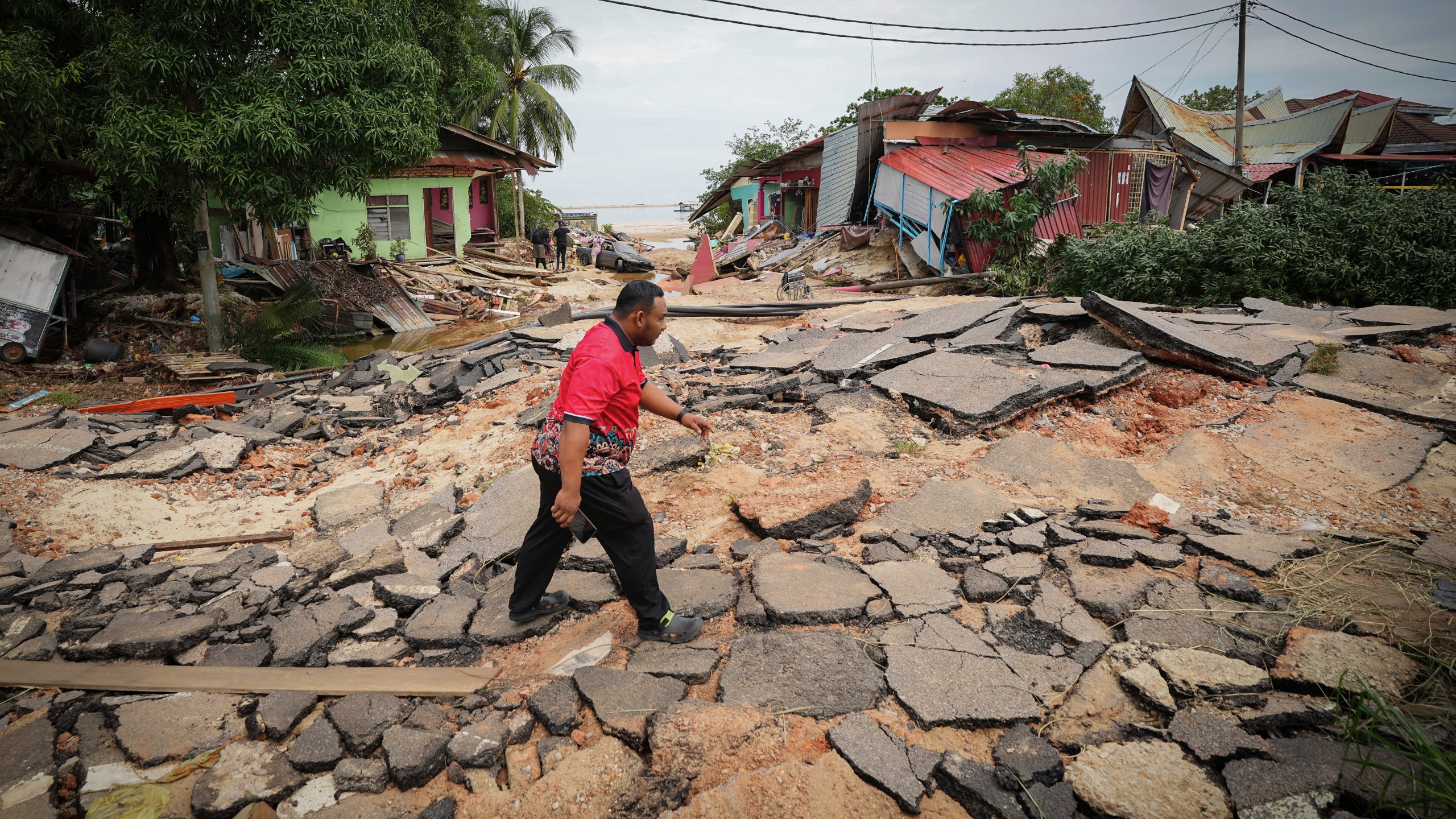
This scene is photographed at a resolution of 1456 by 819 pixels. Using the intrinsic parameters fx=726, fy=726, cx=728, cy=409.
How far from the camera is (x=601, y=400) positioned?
265cm

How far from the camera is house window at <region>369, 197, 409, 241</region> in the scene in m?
18.2

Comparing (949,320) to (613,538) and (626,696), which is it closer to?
(613,538)

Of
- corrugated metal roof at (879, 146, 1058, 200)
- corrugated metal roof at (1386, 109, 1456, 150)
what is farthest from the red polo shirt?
corrugated metal roof at (1386, 109, 1456, 150)

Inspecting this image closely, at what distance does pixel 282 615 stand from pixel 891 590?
293 cm

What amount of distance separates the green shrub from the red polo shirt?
29.5 ft

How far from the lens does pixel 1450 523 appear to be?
12.7 ft

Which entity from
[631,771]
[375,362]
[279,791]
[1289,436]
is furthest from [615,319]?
[375,362]

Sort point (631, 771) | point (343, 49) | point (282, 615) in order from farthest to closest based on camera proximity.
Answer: point (343, 49) < point (282, 615) < point (631, 771)

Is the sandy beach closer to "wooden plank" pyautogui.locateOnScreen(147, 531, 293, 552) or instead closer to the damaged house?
the damaged house

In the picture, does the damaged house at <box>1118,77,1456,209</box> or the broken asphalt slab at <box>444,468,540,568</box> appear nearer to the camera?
the broken asphalt slab at <box>444,468,540,568</box>

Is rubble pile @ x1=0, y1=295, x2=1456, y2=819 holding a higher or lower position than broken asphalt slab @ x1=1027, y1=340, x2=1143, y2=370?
lower

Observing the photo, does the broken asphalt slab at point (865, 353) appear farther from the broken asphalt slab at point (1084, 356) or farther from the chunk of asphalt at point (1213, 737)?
the chunk of asphalt at point (1213, 737)

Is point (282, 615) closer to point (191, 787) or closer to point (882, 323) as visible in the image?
point (191, 787)

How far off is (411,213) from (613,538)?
1853 centimetres
